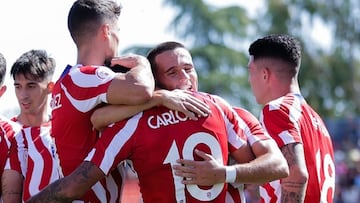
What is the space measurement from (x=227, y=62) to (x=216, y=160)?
158 feet

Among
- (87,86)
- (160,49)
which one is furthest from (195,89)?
(87,86)

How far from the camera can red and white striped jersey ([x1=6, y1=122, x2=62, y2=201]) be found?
21.6ft

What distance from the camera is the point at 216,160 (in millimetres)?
5426

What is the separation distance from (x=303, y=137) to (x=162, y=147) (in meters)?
1.56

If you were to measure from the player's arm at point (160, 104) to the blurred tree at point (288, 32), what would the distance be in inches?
1423

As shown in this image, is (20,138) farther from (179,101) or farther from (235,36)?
(235,36)

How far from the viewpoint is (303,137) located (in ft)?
21.5

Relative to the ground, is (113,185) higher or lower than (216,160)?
lower

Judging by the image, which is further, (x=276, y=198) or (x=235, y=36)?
(x=235, y=36)

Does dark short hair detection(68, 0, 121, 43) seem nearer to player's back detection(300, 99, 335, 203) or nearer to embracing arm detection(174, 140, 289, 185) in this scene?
embracing arm detection(174, 140, 289, 185)

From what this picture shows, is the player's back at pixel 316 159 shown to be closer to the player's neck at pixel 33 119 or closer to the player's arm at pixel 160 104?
the player's arm at pixel 160 104

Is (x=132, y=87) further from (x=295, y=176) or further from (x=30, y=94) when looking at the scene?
(x=30, y=94)

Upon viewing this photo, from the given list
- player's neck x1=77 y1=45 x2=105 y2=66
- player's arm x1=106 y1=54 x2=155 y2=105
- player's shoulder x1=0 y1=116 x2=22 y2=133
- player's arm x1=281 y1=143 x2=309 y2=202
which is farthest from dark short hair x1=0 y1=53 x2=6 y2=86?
player's arm x1=281 y1=143 x2=309 y2=202

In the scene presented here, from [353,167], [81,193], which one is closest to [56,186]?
[81,193]
